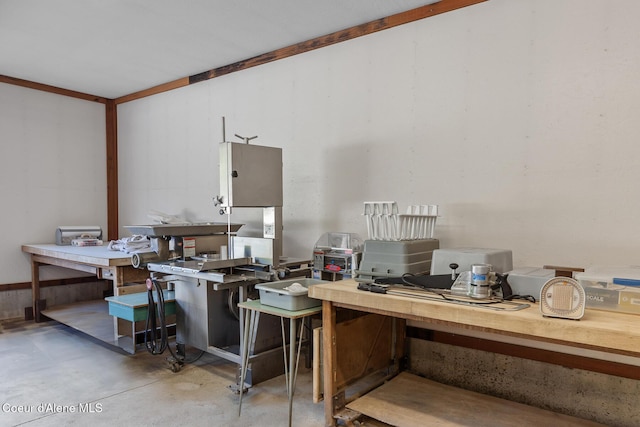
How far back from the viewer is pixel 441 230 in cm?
321

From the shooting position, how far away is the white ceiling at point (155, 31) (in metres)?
3.29

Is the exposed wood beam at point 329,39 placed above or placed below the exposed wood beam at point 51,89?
below

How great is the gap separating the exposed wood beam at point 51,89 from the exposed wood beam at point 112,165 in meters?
0.18

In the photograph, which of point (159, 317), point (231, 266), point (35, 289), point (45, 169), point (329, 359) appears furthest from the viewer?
point (45, 169)

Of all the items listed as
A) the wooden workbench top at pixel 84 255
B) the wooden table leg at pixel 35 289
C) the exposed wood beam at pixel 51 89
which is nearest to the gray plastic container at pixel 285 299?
the wooden workbench top at pixel 84 255

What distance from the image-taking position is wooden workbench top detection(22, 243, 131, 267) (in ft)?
13.0

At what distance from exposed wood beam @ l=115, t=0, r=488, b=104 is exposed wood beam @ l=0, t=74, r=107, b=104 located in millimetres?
1146

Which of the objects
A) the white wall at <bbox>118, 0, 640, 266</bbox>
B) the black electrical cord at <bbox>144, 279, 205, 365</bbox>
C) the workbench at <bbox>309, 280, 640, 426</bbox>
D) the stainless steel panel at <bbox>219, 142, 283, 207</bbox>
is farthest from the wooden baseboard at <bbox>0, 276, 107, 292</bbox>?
the workbench at <bbox>309, 280, 640, 426</bbox>

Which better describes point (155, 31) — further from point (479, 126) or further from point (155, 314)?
point (479, 126)

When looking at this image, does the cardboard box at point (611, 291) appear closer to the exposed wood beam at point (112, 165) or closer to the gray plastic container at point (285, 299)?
the gray plastic container at point (285, 299)

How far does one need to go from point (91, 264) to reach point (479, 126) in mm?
3843

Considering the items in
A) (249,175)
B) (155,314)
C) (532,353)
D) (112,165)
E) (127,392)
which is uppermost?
(112,165)

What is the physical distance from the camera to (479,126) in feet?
9.91

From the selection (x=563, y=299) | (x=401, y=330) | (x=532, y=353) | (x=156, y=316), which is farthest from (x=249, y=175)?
(x=532, y=353)
